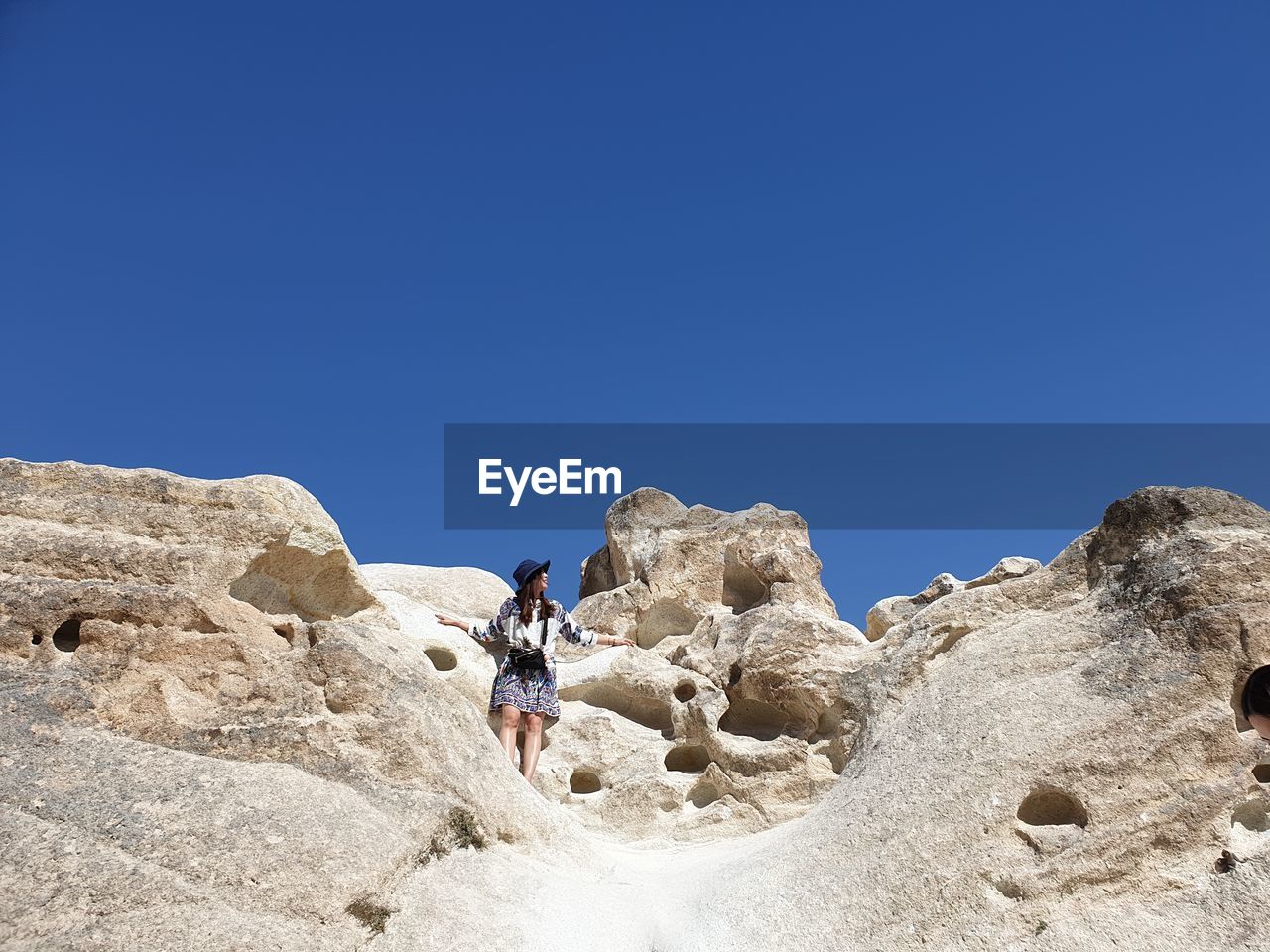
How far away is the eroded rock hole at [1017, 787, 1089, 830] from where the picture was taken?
582 centimetres

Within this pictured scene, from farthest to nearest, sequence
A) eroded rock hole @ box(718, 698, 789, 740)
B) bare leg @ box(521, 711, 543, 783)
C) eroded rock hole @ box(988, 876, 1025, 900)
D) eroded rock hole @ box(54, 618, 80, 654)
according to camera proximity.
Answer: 1. eroded rock hole @ box(718, 698, 789, 740)
2. bare leg @ box(521, 711, 543, 783)
3. eroded rock hole @ box(54, 618, 80, 654)
4. eroded rock hole @ box(988, 876, 1025, 900)

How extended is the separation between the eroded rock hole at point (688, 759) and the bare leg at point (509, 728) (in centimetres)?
204

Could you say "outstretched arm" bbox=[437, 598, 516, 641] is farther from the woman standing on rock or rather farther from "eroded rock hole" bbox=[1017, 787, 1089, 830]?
"eroded rock hole" bbox=[1017, 787, 1089, 830]

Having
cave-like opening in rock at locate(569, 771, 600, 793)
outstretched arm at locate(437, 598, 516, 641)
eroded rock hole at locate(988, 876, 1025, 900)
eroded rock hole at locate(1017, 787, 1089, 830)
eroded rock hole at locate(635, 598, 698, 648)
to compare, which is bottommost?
eroded rock hole at locate(988, 876, 1025, 900)

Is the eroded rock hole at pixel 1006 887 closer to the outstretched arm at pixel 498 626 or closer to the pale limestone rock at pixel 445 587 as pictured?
the outstretched arm at pixel 498 626

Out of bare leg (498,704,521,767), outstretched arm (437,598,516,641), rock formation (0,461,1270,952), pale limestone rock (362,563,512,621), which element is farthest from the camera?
pale limestone rock (362,563,512,621)

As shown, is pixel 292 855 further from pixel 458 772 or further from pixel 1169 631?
pixel 1169 631

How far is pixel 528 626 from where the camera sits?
8203mm

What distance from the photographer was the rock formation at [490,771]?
4.77 metres

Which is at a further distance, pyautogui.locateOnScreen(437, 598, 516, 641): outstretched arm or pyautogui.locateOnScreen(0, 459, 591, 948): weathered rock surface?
pyautogui.locateOnScreen(437, 598, 516, 641): outstretched arm

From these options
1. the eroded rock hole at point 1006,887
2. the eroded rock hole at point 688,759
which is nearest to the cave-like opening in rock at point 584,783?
the eroded rock hole at point 688,759

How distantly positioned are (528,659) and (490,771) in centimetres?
194

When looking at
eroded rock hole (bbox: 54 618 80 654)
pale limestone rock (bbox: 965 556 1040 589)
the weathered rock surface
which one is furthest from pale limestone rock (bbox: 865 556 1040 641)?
eroded rock hole (bbox: 54 618 80 654)

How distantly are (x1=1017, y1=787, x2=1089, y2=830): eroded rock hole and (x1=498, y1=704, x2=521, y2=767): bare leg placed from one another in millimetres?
3648
